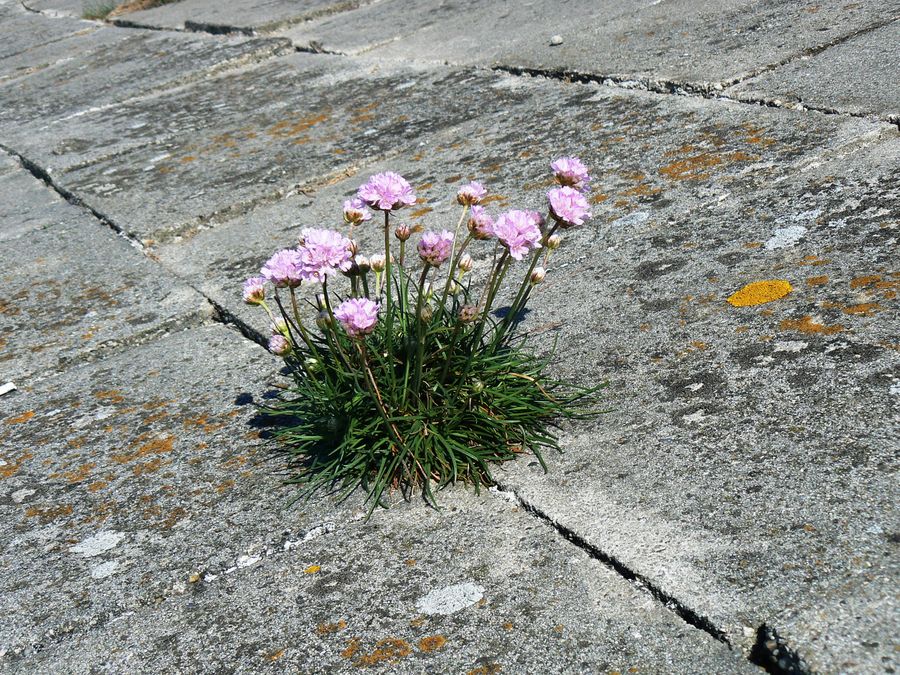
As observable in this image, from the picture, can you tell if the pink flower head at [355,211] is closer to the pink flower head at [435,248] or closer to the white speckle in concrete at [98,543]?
the pink flower head at [435,248]

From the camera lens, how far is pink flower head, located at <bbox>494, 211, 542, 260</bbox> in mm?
1641

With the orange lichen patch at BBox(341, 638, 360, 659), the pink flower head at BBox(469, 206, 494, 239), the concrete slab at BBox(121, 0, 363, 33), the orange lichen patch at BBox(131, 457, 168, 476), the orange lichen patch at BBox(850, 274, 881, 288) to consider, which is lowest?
the orange lichen patch at BBox(341, 638, 360, 659)

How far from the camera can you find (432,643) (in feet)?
4.29

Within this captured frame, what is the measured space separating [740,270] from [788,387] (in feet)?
1.50

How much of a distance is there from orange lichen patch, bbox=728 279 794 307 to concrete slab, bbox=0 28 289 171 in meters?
2.90

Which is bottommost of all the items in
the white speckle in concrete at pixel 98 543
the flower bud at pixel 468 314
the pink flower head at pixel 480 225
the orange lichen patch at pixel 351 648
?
the orange lichen patch at pixel 351 648

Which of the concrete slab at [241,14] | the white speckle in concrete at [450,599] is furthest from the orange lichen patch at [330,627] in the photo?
the concrete slab at [241,14]

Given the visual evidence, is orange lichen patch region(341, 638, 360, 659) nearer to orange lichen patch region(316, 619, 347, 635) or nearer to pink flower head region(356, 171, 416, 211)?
orange lichen patch region(316, 619, 347, 635)

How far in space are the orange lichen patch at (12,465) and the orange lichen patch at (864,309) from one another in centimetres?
171

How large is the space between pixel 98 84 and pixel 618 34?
124 inches

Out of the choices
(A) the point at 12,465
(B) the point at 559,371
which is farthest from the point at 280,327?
(A) the point at 12,465

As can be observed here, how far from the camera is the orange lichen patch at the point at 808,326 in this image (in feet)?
5.59

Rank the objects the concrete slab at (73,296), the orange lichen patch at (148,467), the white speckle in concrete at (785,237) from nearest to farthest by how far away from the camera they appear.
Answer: the orange lichen patch at (148,467)
the white speckle in concrete at (785,237)
the concrete slab at (73,296)

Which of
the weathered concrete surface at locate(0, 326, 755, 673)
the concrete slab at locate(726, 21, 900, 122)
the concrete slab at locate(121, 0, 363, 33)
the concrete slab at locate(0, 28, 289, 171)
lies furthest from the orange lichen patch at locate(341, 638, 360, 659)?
the concrete slab at locate(121, 0, 363, 33)
